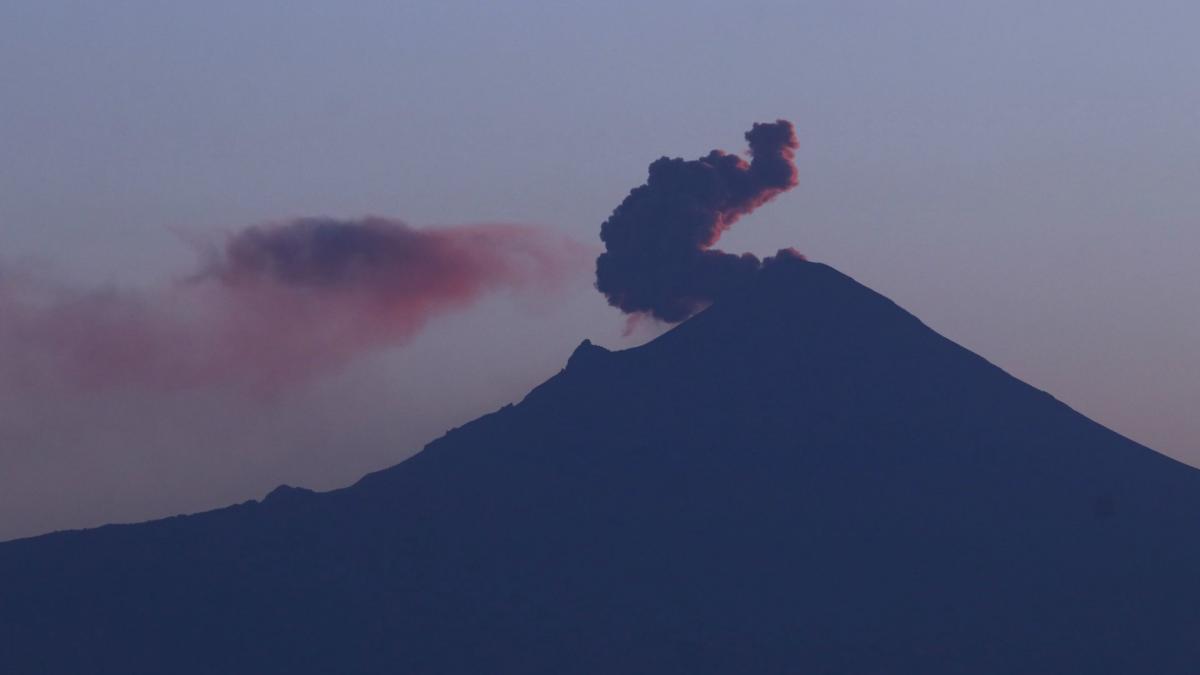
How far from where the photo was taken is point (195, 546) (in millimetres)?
121188

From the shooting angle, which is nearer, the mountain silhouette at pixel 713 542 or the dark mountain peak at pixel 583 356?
the mountain silhouette at pixel 713 542

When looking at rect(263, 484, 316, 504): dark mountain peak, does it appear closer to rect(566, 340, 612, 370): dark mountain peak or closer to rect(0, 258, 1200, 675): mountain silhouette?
rect(0, 258, 1200, 675): mountain silhouette

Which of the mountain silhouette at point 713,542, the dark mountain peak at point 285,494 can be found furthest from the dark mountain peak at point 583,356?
the dark mountain peak at point 285,494

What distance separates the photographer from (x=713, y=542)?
121 metres

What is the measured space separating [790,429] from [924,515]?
11065 millimetres

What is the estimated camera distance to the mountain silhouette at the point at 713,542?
111875mm

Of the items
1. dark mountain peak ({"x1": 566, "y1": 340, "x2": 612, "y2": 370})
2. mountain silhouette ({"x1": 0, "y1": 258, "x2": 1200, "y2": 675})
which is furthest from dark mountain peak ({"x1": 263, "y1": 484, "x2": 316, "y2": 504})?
dark mountain peak ({"x1": 566, "y1": 340, "x2": 612, "y2": 370})

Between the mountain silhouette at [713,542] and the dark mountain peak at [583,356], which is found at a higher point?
the dark mountain peak at [583,356]

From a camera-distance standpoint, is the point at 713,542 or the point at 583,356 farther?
the point at 583,356

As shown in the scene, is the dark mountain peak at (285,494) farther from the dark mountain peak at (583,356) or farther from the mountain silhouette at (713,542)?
the dark mountain peak at (583,356)

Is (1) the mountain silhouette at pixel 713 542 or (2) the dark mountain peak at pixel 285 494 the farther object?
(2) the dark mountain peak at pixel 285 494

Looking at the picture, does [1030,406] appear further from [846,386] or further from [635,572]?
[635,572]

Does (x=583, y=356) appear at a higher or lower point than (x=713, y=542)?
higher

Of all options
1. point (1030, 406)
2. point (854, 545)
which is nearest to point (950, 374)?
point (1030, 406)
